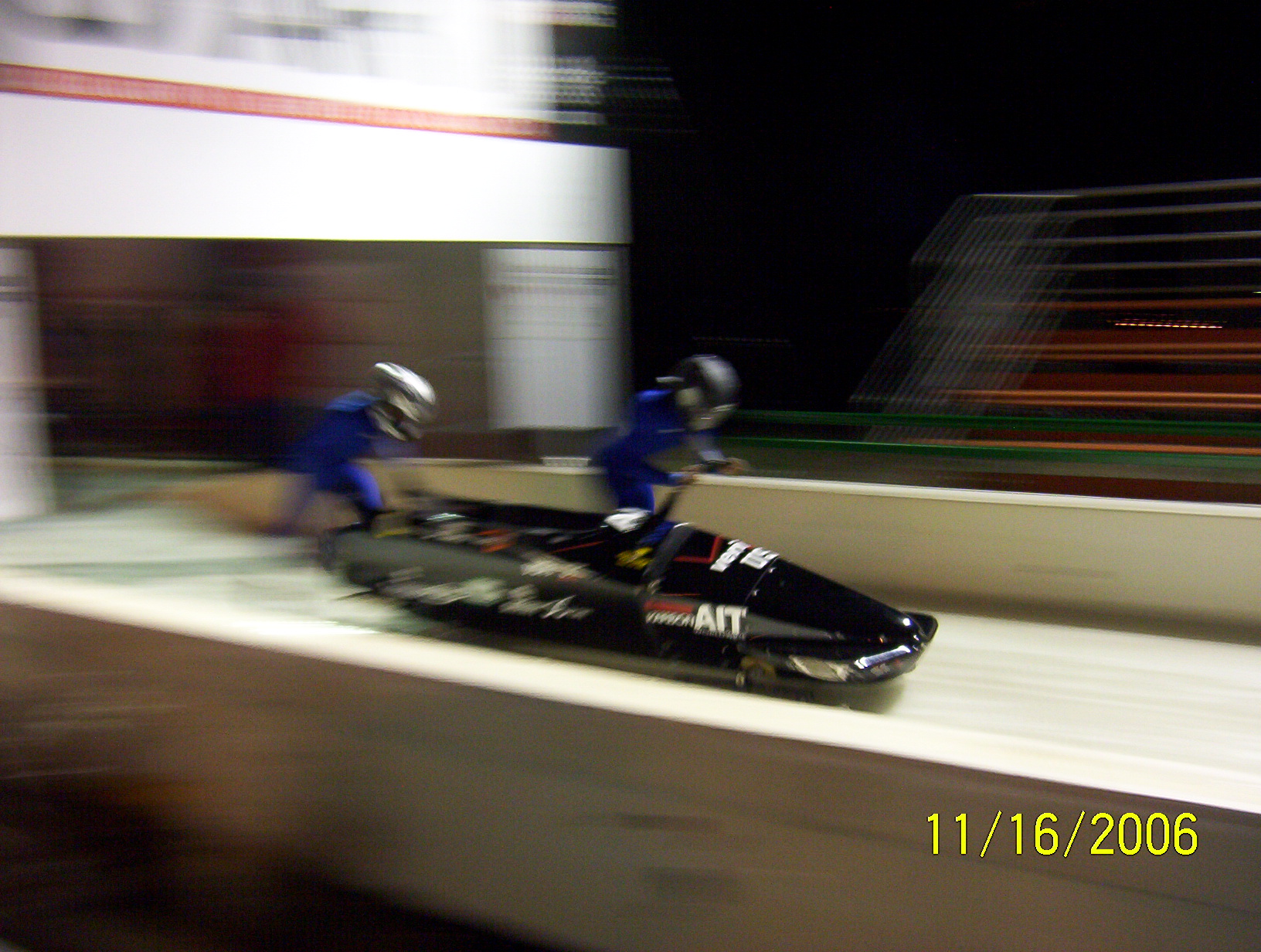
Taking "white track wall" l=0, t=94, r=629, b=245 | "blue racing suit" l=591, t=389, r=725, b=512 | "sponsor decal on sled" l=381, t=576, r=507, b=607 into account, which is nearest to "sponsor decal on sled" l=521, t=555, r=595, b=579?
"sponsor decal on sled" l=381, t=576, r=507, b=607

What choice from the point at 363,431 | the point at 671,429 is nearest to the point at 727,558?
the point at 671,429

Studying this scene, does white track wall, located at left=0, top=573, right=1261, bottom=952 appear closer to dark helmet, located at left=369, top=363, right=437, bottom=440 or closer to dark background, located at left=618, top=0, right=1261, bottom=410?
dark helmet, located at left=369, top=363, right=437, bottom=440

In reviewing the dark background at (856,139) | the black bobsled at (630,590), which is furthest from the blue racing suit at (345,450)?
the dark background at (856,139)

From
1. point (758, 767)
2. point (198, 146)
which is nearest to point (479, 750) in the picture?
point (758, 767)

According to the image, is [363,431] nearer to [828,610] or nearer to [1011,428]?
[828,610]

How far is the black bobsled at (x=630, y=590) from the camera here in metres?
2.72

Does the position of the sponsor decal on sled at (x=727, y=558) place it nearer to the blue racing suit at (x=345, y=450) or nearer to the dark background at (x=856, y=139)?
the blue racing suit at (x=345, y=450)

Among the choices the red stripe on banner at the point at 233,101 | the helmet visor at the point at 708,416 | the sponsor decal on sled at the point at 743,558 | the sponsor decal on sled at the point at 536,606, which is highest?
the red stripe on banner at the point at 233,101

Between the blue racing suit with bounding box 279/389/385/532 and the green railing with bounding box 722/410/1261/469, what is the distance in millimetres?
2069

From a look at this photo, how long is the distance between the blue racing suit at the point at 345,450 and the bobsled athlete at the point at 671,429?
895mm

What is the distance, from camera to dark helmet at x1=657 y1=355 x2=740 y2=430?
3.58m

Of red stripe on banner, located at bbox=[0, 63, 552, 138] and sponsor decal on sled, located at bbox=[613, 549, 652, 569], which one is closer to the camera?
sponsor decal on sled, located at bbox=[613, 549, 652, 569]

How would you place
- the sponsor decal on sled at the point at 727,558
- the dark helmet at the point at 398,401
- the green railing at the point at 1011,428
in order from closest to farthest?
the sponsor decal on sled at the point at 727,558
the dark helmet at the point at 398,401
the green railing at the point at 1011,428
